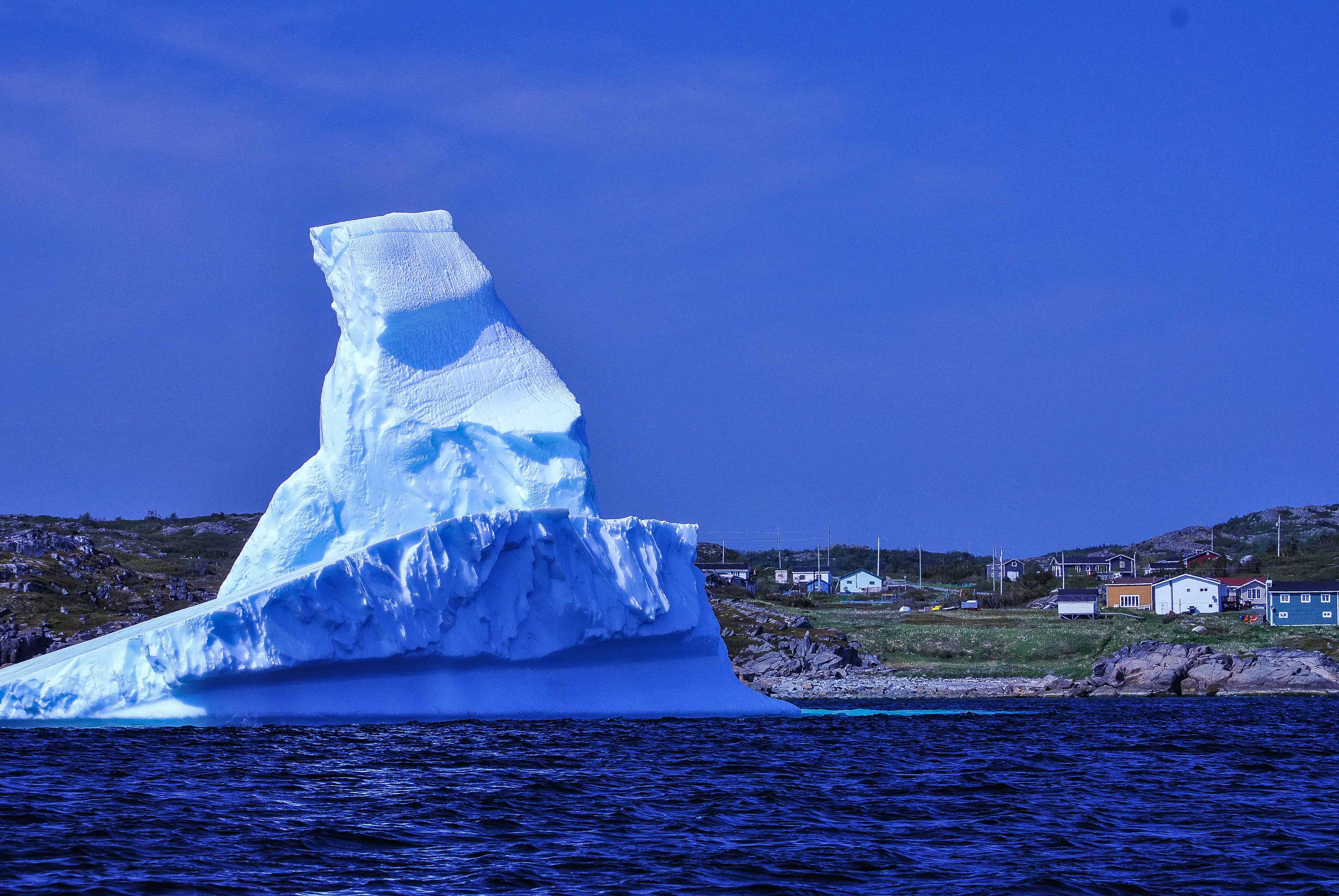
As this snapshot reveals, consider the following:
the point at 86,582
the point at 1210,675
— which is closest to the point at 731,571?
the point at 86,582

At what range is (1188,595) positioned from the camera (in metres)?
63.1

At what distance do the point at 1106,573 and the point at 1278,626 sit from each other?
111 feet

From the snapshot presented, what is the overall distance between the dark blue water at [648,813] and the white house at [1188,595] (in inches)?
1707

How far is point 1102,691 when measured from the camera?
40062 millimetres

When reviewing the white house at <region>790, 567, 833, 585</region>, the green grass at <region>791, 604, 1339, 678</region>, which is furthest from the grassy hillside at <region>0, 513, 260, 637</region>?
the white house at <region>790, 567, 833, 585</region>

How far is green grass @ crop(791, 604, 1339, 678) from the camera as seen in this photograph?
46406 mm

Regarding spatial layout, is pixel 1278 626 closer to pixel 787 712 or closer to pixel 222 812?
pixel 787 712

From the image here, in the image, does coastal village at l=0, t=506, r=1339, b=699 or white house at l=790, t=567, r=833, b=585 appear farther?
white house at l=790, t=567, r=833, b=585

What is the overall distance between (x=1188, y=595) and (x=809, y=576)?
29716mm

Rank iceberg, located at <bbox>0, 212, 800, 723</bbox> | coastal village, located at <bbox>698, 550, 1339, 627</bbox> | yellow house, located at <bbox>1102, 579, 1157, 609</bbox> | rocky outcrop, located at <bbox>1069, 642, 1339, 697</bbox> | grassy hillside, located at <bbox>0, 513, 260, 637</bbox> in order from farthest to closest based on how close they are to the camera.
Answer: yellow house, located at <bbox>1102, 579, 1157, 609</bbox>
coastal village, located at <bbox>698, 550, 1339, 627</bbox>
grassy hillside, located at <bbox>0, 513, 260, 637</bbox>
rocky outcrop, located at <bbox>1069, 642, 1339, 697</bbox>
iceberg, located at <bbox>0, 212, 800, 723</bbox>

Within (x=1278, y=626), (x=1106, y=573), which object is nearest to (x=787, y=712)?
(x=1278, y=626)

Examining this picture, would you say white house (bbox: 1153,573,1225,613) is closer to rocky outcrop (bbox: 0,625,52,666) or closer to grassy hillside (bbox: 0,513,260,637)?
grassy hillside (bbox: 0,513,260,637)

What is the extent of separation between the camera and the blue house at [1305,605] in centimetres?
5553

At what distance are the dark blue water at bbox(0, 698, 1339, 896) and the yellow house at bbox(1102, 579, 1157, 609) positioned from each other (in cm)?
4531
